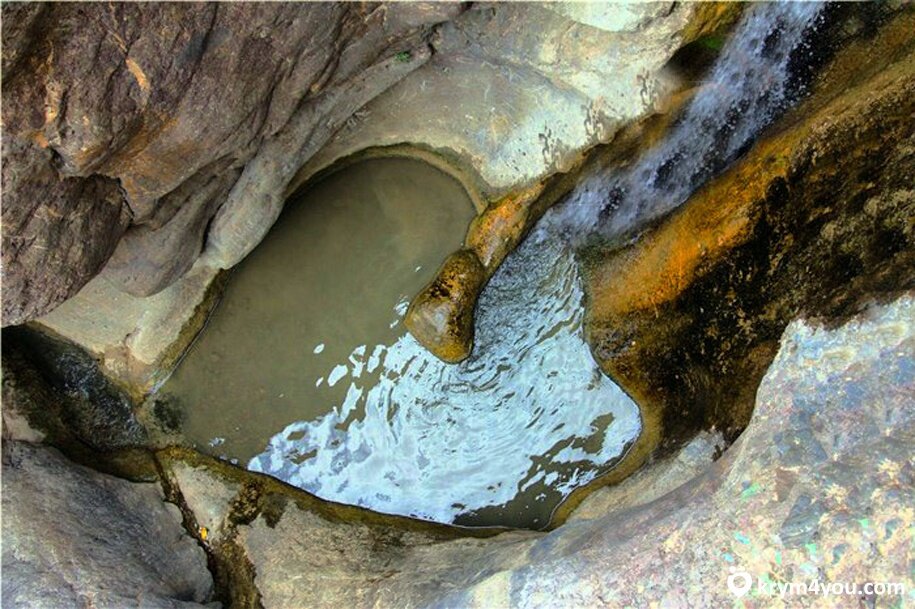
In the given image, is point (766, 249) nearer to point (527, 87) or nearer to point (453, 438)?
point (527, 87)

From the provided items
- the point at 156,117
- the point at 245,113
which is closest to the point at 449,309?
the point at 245,113

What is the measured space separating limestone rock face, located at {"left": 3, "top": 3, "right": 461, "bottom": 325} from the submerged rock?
1.03 meters

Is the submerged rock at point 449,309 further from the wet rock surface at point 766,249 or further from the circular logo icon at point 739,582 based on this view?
the circular logo icon at point 739,582

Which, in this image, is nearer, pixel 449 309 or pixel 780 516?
pixel 780 516

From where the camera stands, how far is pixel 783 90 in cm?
385

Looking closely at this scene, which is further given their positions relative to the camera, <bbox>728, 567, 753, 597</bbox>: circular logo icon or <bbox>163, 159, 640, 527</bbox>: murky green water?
<bbox>163, 159, 640, 527</bbox>: murky green water

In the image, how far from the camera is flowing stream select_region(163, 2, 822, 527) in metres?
4.25

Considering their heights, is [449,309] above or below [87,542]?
above

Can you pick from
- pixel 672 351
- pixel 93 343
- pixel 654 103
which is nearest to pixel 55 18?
pixel 93 343

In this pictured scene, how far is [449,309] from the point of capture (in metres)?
4.09

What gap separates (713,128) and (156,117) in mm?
2787

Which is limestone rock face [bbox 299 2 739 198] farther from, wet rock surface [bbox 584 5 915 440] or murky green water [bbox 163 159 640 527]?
wet rock surface [bbox 584 5 915 440]

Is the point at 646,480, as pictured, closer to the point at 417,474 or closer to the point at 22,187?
the point at 417,474

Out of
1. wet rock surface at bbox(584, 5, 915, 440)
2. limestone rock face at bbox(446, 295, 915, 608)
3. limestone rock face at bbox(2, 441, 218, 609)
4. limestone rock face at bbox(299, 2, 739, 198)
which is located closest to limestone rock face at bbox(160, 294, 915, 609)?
limestone rock face at bbox(446, 295, 915, 608)
